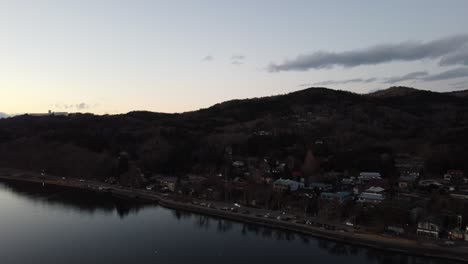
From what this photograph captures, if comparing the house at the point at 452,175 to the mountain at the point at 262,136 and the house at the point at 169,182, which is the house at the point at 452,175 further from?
the house at the point at 169,182

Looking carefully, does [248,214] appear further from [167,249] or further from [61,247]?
[61,247]

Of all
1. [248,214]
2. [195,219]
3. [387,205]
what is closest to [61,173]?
[195,219]

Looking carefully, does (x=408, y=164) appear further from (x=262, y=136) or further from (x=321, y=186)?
(x=262, y=136)

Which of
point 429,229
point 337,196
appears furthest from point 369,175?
point 429,229

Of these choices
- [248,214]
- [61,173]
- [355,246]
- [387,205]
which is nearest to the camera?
[355,246]

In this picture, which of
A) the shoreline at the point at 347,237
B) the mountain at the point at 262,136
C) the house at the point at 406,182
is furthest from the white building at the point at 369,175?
the shoreline at the point at 347,237

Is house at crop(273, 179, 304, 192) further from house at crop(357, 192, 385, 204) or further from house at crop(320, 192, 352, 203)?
house at crop(357, 192, 385, 204)
